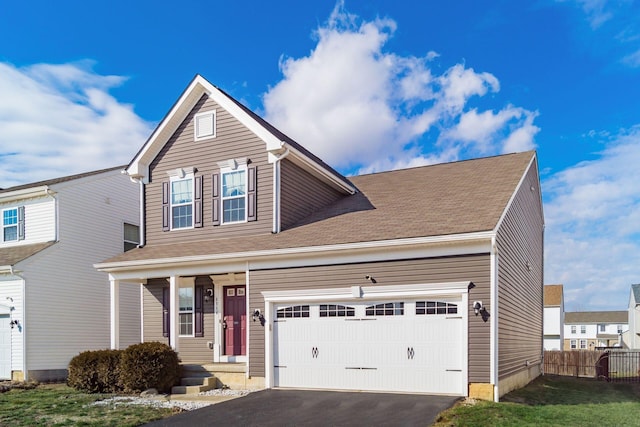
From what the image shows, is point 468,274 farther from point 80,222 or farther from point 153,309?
point 80,222

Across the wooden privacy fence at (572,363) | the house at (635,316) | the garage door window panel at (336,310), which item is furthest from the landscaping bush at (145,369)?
the house at (635,316)

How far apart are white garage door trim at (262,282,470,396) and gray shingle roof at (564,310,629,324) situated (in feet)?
224

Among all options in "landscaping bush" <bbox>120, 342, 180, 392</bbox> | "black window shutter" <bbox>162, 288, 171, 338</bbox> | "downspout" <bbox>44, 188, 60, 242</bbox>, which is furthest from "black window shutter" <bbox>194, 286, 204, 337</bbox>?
"downspout" <bbox>44, 188, 60, 242</bbox>

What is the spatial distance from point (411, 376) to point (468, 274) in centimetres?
252

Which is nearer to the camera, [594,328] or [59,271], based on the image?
[59,271]

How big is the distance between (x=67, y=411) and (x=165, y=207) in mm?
6827

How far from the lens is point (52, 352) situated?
A: 725 inches

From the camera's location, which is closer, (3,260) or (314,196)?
(314,196)

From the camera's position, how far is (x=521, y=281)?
52.1 feet

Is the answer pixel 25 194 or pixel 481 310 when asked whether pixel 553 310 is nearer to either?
pixel 481 310

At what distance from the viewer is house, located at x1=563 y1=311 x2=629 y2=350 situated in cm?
7025

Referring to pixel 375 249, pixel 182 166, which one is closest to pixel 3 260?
pixel 182 166

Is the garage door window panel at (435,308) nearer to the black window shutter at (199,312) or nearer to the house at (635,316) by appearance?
the black window shutter at (199,312)

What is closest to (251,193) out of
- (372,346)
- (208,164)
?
(208,164)
